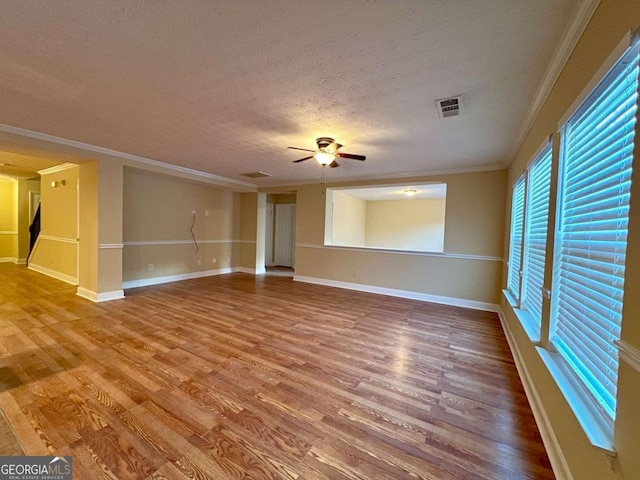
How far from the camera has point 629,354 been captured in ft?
2.86

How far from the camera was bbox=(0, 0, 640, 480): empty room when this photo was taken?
4.20 feet

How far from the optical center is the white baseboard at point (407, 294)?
14.7 feet

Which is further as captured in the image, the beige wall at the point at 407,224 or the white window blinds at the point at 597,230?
the beige wall at the point at 407,224

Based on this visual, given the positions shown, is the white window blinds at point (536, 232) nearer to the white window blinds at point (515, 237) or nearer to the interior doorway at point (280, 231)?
the white window blinds at point (515, 237)

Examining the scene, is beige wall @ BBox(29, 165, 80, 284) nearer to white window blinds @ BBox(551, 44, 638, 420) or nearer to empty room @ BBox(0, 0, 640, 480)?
empty room @ BBox(0, 0, 640, 480)

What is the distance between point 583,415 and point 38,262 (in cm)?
934

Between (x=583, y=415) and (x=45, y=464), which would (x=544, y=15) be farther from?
(x=45, y=464)

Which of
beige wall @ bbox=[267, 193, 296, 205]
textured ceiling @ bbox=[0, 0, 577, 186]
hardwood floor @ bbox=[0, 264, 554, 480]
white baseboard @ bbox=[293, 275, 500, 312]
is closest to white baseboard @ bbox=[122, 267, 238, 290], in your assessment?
hardwood floor @ bbox=[0, 264, 554, 480]

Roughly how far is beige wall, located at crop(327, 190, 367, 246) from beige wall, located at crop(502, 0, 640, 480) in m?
5.29

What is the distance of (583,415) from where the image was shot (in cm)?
114

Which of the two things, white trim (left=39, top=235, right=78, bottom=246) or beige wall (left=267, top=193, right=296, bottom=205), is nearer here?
white trim (left=39, top=235, right=78, bottom=246)

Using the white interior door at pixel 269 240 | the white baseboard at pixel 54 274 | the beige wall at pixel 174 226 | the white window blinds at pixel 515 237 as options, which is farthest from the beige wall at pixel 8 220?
the white window blinds at pixel 515 237

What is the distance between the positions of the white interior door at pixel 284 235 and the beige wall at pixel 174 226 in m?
1.48

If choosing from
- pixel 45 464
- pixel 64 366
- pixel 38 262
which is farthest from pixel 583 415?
pixel 38 262
